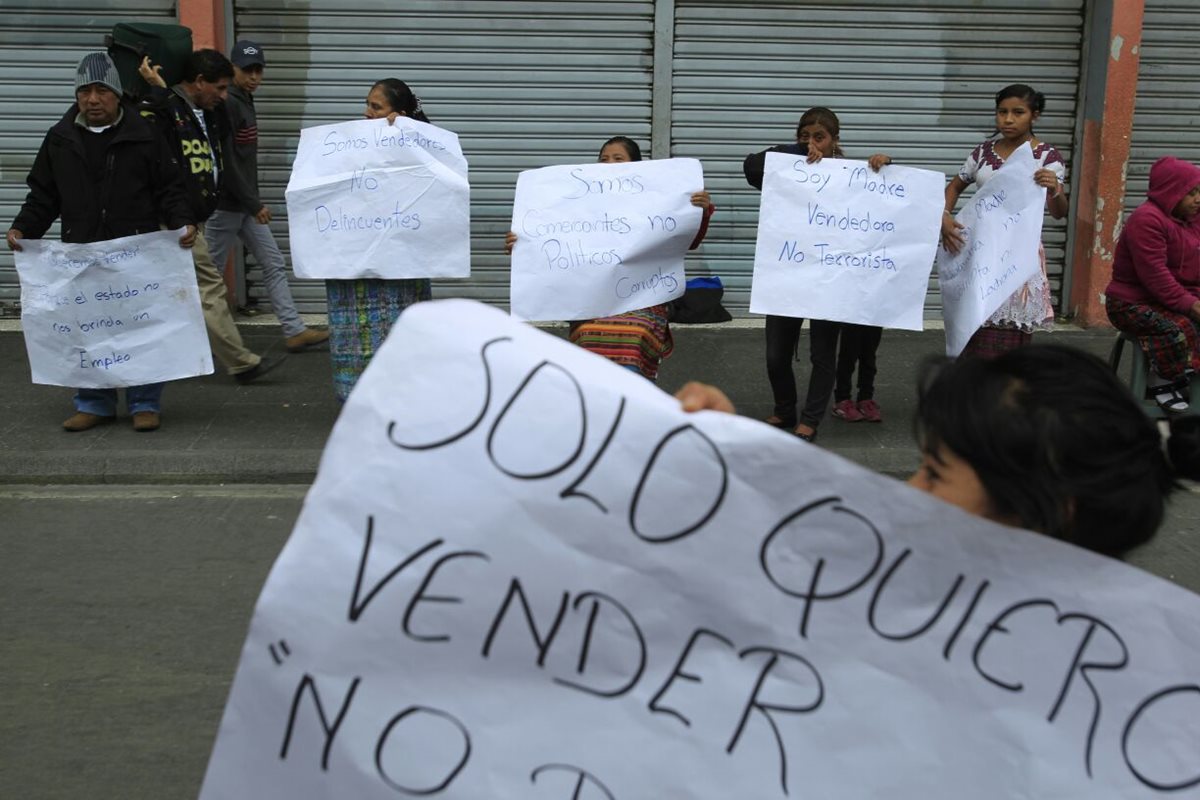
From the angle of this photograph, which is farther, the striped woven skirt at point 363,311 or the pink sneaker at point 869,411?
the pink sneaker at point 869,411

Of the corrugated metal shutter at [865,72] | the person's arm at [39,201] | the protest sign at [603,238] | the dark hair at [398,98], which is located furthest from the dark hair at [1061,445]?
the corrugated metal shutter at [865,72]

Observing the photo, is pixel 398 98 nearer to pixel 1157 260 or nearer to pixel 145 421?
pixel 145 421

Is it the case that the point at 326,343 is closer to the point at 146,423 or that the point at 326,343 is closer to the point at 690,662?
the point at 146,423

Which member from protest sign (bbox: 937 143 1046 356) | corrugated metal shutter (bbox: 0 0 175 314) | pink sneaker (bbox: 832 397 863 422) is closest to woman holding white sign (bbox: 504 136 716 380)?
protest sign (bbox: 937 143 1046 356)

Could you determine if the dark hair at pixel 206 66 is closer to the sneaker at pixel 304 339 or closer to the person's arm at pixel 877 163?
the sneaker at pixel 304 339

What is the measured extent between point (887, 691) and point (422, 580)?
600mm

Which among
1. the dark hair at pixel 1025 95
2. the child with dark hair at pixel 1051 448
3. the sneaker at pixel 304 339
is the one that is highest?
the dark hair at pixel 1025 95

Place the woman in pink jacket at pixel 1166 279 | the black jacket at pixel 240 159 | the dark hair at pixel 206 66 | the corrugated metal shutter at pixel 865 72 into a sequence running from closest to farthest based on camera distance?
the woman in pink jacket at pixel 1166 279, the dark hair at pixel 206 66, the black jacket at pixel 240 159, the corrugated metal shutter at pixel 865 72

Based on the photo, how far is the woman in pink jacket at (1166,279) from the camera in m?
7.06

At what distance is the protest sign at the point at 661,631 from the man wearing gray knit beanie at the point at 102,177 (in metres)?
5.51

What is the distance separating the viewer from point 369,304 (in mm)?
6598

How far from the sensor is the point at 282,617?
5.82 feet

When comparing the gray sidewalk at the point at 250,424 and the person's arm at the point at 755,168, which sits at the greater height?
the person's arm at the point at 755,168

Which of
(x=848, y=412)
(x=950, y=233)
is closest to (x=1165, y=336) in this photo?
(x=950, y=233)
